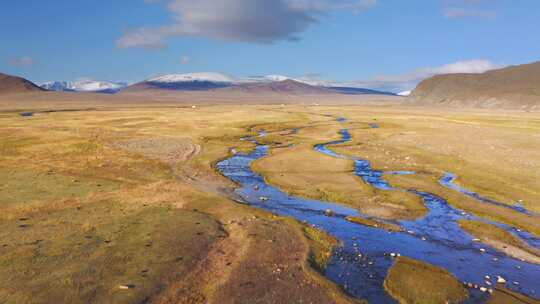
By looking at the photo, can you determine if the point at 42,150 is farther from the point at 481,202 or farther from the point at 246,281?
the point at 481,202

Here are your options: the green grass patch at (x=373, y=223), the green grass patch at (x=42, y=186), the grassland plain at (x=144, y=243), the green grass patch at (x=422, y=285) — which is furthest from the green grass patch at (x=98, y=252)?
the green grass patch at (x=422, y=285)

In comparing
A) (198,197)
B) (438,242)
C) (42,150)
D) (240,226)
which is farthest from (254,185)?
(42,150)

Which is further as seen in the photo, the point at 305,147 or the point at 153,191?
the point at 305,147

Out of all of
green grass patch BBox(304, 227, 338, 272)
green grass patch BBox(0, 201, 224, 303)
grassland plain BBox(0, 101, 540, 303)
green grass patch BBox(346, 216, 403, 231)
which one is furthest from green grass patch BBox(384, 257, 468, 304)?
green grass patch BBox(0, 201, 224, 303)

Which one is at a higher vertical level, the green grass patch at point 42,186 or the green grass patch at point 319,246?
the green grass patch at point 42,186

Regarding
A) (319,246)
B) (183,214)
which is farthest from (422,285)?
(183,214)

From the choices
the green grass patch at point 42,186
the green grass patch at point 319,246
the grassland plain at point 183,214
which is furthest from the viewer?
the green grass patch at point 42,186

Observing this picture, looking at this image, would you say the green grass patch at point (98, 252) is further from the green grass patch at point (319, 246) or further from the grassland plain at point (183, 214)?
the green grass patch at point (319, 246)
